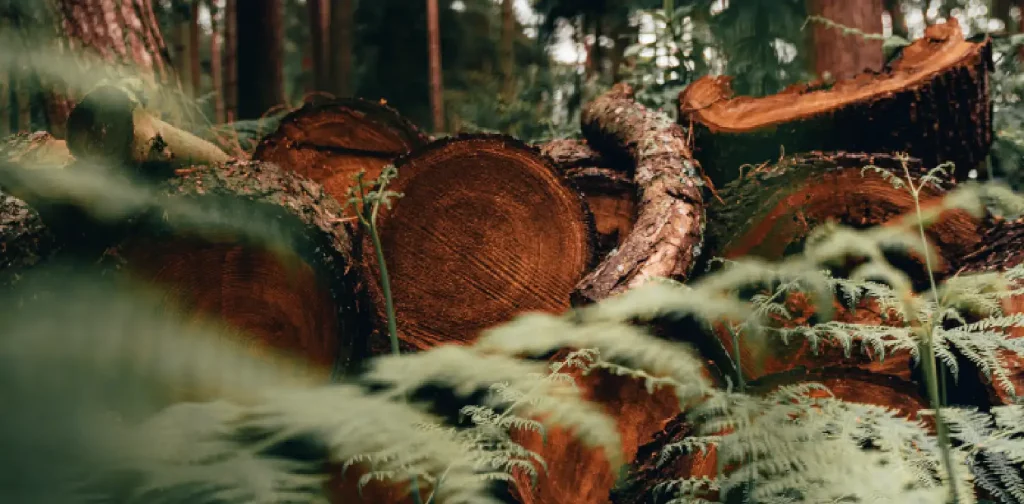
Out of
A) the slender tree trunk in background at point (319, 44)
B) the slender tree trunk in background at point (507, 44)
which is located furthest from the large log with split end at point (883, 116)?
the slender tree trunk in background at point (507, 44)

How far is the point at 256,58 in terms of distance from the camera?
6.19m

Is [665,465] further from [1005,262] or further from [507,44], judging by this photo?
[507,44]

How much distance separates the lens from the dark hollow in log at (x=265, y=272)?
1750mm

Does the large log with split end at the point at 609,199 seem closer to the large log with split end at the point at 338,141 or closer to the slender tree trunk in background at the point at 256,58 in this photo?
the large log with split end at the point at 338,141

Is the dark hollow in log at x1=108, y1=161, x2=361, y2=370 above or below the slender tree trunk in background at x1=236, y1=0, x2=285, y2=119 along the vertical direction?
below

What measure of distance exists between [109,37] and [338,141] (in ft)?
4.48

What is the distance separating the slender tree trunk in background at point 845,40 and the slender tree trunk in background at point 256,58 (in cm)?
502

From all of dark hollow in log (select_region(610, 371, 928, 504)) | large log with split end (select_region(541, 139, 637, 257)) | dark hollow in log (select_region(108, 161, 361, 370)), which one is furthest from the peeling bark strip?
dark hollow in log (select_region(108, 161, 361, 370))

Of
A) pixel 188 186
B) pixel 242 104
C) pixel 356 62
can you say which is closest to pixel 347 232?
pixel 188 186

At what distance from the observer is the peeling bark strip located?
204cm

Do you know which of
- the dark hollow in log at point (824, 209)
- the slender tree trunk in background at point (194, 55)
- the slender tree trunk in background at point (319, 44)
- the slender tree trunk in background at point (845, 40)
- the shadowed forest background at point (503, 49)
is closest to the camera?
the dark hollow in log at point (824, 209)

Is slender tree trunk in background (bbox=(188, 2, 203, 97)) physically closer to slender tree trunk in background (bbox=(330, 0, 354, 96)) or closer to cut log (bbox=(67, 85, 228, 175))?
slender tree trunk in background (bbox=(330, 0, 354, 96))

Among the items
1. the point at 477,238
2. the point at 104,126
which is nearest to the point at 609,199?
the point at 477,238

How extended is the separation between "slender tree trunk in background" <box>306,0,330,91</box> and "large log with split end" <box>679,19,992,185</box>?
819cm
